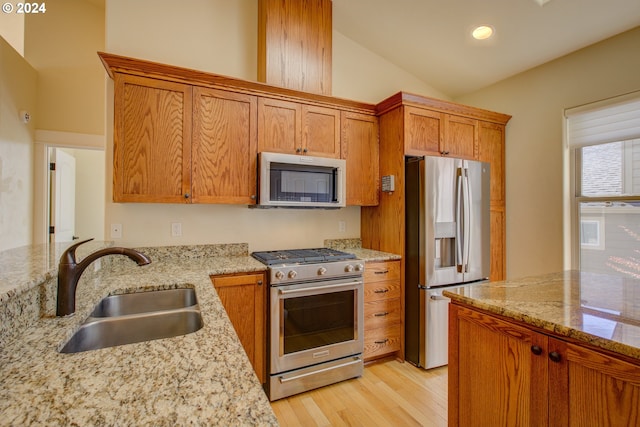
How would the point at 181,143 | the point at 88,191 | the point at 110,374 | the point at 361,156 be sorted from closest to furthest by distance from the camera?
the point at 110,374 → the point at 181,143 → the point at 361,156 → the point at 88,191

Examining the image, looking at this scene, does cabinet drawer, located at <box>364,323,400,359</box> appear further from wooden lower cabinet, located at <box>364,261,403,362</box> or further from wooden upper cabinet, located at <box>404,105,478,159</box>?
wooden upper cabinet, located at <box>404,105,478,159</box>

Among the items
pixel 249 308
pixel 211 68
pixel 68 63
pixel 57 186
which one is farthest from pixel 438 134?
pixel 57 186

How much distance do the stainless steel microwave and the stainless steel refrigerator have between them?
2.05ft

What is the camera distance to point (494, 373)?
1227 millimetres

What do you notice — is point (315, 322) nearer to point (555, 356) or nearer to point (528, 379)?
point (528, 379)

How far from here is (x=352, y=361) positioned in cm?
236

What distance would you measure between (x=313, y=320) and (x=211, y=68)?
2.24m

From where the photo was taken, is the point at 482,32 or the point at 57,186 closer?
the point at 482,32

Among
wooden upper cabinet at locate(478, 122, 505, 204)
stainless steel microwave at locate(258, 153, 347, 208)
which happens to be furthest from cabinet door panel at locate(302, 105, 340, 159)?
wooden upper cabinet at locate(478, 122, 505, 204)

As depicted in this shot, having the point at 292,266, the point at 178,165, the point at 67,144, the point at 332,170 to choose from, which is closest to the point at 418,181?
the point at 332,170

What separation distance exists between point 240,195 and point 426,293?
5.63 feet

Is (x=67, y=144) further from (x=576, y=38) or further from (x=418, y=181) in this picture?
(x=576, y=38)

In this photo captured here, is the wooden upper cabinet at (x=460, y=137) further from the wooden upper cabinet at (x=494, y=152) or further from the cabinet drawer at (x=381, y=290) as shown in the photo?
the cabinet drawer at (x=381, y=290)

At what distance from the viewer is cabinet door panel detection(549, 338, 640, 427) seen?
872 mm
